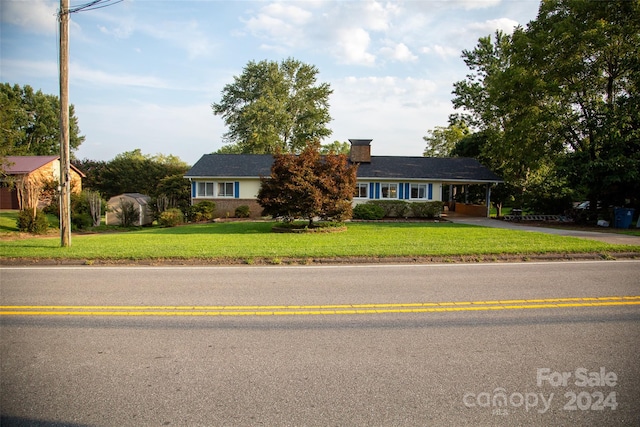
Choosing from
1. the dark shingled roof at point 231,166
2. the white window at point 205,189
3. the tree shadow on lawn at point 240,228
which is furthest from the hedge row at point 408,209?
the white window at point 205,189

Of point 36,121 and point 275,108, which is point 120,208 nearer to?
point 275,108

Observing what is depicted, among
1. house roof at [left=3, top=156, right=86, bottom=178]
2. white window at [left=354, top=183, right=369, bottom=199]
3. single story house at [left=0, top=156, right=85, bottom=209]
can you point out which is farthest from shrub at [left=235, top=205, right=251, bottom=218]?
house roof at [left=3, top=156, right=86, bottom=178]

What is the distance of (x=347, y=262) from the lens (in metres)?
11.0

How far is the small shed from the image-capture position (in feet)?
88.9

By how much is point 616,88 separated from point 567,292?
73.2 feet

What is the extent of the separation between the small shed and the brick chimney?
16.1 meters

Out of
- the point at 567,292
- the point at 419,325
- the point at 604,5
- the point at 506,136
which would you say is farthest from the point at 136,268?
the point at 604,5

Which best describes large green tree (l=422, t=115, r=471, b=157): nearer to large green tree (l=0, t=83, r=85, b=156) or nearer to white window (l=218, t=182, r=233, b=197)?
white window (l=218, t=182, r=233, b=197)

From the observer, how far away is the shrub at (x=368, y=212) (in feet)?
83.9

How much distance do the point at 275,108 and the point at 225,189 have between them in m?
18.6

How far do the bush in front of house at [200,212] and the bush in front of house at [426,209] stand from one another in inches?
553

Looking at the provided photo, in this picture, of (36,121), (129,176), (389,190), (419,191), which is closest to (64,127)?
(389,190)

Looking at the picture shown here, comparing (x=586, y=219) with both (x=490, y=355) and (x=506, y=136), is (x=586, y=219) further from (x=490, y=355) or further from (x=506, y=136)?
(x=490, y=355)

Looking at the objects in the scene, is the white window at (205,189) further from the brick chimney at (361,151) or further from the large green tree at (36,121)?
the large green tree at (36,121)
